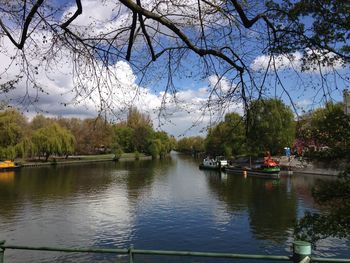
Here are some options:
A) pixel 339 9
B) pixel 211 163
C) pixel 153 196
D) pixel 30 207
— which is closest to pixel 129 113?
pixel 339 9

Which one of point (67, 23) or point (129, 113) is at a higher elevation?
point (67, 23)

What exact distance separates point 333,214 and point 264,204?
2131cm

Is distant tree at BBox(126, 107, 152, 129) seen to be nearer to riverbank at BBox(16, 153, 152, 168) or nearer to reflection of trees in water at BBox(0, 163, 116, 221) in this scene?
reflection of trees in water at BBox(0, 163, 116, 221)

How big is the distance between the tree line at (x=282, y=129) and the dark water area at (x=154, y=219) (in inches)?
251

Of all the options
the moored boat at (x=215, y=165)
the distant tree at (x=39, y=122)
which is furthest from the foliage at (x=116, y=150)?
the moored boat at (x=215, y=165)

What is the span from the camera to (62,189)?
38.1m

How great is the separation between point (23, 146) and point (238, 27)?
64049 millimetres

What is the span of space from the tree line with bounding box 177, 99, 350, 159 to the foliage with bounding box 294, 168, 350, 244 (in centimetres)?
66

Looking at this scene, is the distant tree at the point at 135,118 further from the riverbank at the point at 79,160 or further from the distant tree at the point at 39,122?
the distant tree at the point at 39,122

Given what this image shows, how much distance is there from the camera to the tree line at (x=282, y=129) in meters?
4.93

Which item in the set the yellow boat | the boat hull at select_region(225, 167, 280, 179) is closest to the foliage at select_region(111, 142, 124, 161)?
the yellow boat

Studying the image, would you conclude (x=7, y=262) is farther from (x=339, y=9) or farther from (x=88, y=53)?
(x=339, y=9)

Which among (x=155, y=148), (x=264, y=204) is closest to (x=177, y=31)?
(x=264, y=204)

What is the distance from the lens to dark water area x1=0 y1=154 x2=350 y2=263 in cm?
1845
